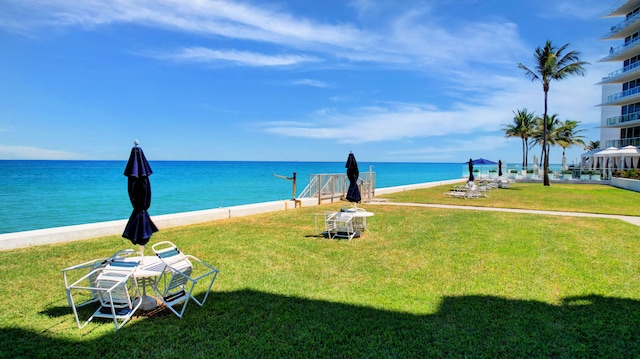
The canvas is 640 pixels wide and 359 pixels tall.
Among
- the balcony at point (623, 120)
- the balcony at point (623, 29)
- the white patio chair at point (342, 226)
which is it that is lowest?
the white patio chair at point (342, 226)

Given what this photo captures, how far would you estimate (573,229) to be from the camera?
9703mm

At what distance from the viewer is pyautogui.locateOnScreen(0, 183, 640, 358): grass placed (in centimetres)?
371

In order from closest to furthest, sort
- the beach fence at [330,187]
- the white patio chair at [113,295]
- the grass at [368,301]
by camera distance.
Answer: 1. the grass at [368,301]
2. the white patio chair at [113,295]
3. the beach fence at [330,187]

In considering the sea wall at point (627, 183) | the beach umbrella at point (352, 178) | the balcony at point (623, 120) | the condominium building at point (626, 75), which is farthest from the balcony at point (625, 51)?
the beach umbrella at point (352, 178)

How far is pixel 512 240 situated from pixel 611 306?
370 cm

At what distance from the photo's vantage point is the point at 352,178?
10.7 meters

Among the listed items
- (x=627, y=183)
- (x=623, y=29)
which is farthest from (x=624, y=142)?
(x=627, y=183)

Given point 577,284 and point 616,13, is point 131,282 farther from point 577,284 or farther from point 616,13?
point 616,13

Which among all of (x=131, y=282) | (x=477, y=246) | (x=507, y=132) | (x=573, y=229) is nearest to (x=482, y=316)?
(x=477, y=246)

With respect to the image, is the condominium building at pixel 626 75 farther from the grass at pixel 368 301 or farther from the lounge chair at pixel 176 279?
the lounge chair at pixel 176 279

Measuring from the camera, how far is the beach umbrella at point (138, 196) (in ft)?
15.4

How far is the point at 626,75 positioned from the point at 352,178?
39188 millimetres

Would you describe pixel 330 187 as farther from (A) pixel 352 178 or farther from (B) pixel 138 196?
(B) pixel 138 196

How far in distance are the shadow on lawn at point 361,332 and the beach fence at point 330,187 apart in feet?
36.3
